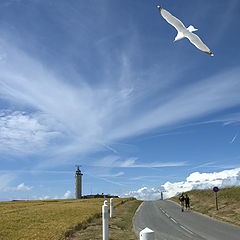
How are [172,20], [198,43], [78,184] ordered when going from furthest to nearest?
1. [78,184]
2. [172,20]
3. [198,43]

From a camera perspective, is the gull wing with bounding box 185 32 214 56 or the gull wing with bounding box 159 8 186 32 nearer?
the gull wing with bounding box 185 32 214 56

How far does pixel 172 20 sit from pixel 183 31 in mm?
231

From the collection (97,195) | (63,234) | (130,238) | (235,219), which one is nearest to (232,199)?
(235,219)

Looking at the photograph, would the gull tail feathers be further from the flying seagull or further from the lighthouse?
the lighthouse

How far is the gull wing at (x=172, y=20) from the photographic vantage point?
4.36m

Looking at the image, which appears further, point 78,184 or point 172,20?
point 78,184

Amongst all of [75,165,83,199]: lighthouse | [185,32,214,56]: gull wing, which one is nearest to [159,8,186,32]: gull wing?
[185,32,214,56]: gull wing

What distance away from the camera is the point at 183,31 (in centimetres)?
459

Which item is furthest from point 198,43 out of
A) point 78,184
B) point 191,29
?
point 78,184

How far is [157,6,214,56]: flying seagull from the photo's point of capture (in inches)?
162

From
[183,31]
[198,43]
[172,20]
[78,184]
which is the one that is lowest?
[198,43]

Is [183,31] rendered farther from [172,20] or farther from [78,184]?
[78,184]

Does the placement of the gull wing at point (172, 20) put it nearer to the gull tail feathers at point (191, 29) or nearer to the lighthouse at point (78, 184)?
the gull tail feathers at point (191, 29)

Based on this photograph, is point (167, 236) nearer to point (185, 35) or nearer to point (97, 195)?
point (185, 35)
